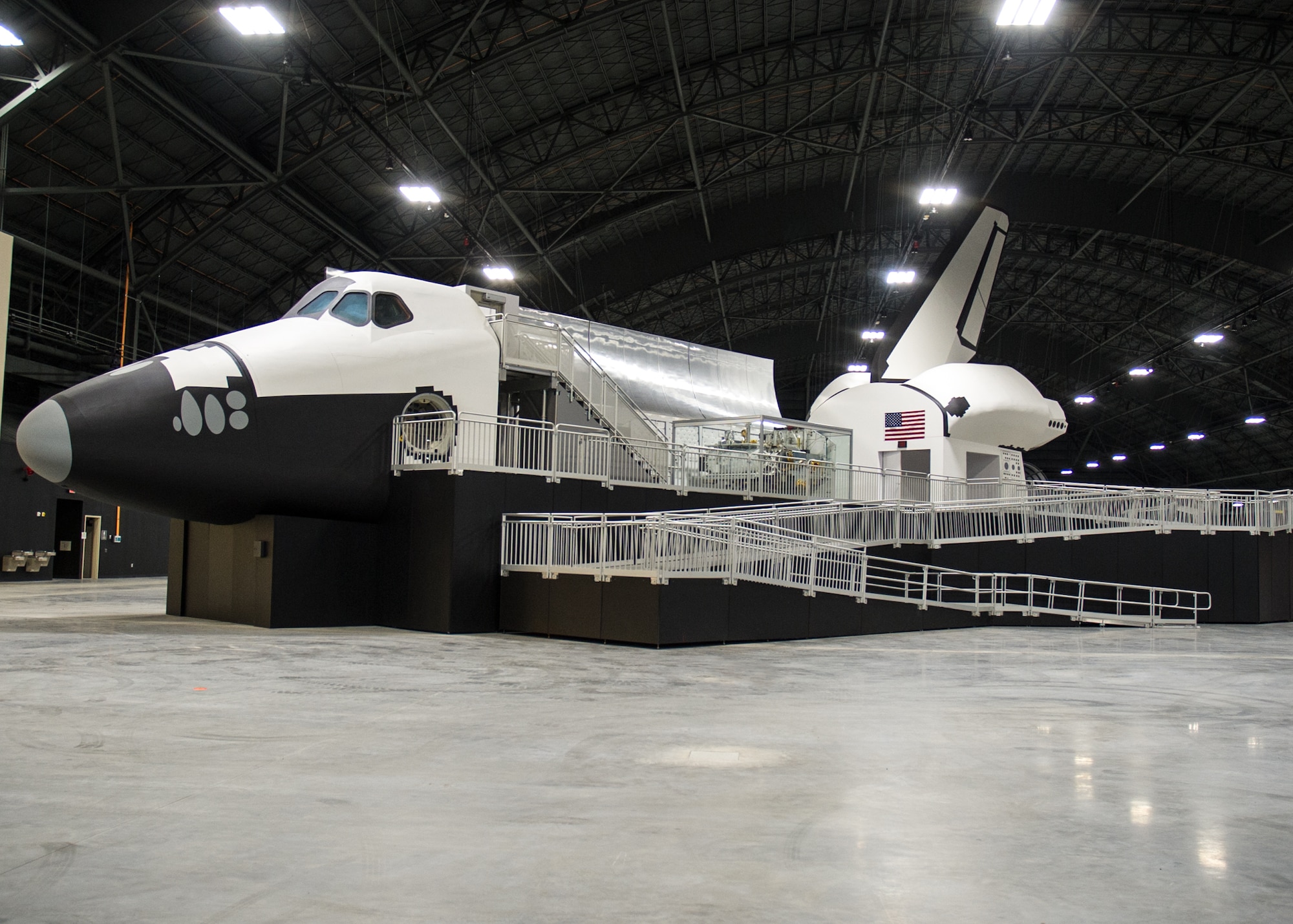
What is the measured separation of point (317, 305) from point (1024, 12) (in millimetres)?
18066

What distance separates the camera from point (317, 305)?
19203 mm

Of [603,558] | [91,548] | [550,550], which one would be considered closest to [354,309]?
[550,550]

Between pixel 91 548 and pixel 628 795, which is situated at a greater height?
pixel 91 548

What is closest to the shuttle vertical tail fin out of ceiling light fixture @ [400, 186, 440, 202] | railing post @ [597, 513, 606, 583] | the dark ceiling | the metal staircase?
the dark ceiling

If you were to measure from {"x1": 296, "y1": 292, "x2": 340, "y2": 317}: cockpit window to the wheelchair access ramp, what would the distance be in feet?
17.3

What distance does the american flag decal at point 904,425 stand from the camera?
33.3 meters

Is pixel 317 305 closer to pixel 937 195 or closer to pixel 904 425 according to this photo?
pixel 904 425

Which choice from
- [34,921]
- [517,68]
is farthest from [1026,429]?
[34,921]

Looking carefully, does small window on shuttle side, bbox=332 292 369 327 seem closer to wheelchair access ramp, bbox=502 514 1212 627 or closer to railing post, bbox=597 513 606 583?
wheelchair access ramp, bbox=502 514 1212 627

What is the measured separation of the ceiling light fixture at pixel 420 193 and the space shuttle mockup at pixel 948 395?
14.8 m

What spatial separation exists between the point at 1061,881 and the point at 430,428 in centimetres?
1602

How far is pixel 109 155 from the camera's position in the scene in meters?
29.1

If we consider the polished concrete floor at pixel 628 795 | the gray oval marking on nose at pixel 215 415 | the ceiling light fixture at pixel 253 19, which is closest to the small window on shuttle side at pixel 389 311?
the gray oval marking on nose at pixel 215 415

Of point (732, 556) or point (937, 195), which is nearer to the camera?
point (732, 556)
